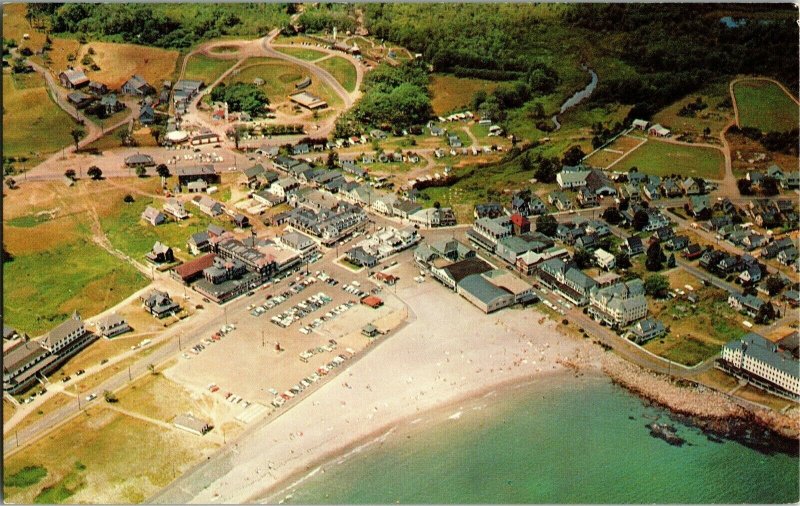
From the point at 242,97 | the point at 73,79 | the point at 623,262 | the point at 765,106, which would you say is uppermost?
the point at 765,106

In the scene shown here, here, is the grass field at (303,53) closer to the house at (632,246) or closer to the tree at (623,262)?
the house at (632,246)

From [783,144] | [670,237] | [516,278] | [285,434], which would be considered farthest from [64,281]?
[783,144]

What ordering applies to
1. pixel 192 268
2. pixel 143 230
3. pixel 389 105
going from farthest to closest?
pixel 389 105
pixel 143 230
pixel 192 268

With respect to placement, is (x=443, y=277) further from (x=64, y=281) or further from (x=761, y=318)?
(x=64, y=281)

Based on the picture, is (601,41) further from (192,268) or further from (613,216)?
(192,268)

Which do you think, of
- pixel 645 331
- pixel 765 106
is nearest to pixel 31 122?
pixel 645 331

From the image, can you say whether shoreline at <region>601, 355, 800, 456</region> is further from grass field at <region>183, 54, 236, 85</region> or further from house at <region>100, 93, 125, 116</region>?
grass field at <region>183, 54, 236, 85</region>

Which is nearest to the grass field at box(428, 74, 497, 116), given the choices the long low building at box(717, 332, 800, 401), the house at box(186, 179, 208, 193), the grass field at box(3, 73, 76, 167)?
the house at box(186, 179, 208, 193)
